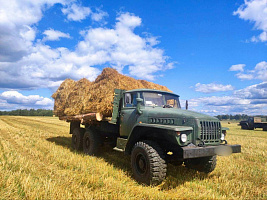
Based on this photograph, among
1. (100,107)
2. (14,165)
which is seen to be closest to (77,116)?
(100,107)

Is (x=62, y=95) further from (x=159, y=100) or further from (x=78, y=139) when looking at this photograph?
(x=159, y=100)

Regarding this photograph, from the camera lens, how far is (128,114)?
5.93 meters

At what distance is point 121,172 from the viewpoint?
517 cm

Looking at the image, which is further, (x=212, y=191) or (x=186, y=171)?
(x=186, y=171)

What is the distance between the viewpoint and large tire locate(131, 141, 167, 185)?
14.1ft

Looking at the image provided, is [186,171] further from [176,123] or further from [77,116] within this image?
[77,116]

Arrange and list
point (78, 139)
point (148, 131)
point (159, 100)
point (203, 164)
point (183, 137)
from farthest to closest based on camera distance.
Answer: point (78, 139), point (159, 100), point (203, 164), point (148, 131), point (183, 137)

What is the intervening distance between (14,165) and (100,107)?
3.11m

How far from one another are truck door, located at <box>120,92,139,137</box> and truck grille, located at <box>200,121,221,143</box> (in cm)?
185

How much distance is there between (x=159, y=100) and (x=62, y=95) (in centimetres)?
559

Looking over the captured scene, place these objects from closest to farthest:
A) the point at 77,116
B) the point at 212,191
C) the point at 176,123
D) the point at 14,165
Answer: the point at 212,191 → the point at 176,123 → the point at 14,165 → the point at 77,116

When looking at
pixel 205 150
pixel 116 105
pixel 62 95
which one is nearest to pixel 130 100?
pixel 116 105

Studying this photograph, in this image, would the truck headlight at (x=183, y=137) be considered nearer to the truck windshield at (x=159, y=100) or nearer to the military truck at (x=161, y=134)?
the military truck at (x=161, y=134)

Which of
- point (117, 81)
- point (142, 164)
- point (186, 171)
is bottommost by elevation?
point (186, 171)
